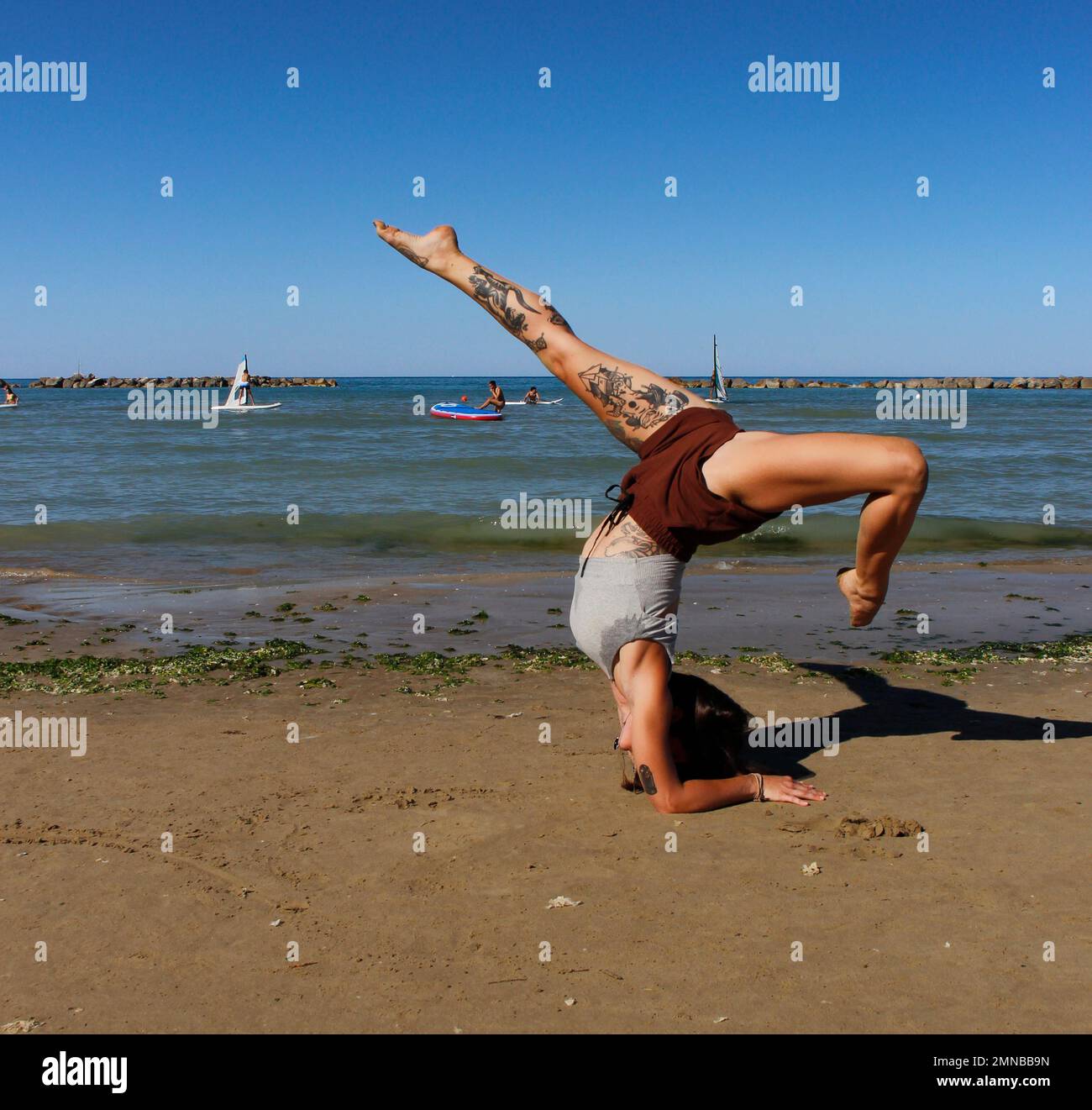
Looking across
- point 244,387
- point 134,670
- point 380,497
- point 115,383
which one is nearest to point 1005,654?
point 134,670

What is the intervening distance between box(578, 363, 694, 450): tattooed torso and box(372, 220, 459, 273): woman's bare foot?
1286 mm

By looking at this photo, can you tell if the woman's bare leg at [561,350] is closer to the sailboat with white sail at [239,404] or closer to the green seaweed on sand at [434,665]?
the green seaweed on sand at [434,665]

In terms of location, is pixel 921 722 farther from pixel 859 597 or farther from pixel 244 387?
pixel 244 387

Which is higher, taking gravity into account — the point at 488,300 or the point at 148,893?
the point at 488,300

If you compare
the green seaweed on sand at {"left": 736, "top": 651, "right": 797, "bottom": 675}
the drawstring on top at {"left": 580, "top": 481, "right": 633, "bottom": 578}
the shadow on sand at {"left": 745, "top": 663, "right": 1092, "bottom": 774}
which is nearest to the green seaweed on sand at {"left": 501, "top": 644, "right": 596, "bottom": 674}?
the green seaweed on sand at {"left": 736, "top": 651, "right": 797, "bottom": 675}

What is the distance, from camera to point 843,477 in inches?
157

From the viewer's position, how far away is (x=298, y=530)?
17859 mm

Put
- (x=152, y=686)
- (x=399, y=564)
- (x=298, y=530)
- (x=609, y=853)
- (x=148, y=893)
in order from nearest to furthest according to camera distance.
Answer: (x=148, y=893) → (x=609, y=853) → (x=152, y=686) → (x=399, y=564) → (x=298, y=530)

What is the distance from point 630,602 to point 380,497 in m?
18.6

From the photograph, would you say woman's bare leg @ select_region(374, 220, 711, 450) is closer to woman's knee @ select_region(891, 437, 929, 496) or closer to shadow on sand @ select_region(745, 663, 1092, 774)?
woman's knee @ select_region(891, 437, 929, 496)

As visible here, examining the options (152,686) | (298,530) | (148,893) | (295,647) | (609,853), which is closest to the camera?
(148,893)

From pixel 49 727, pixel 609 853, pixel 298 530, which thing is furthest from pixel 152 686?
pixel 298 530
